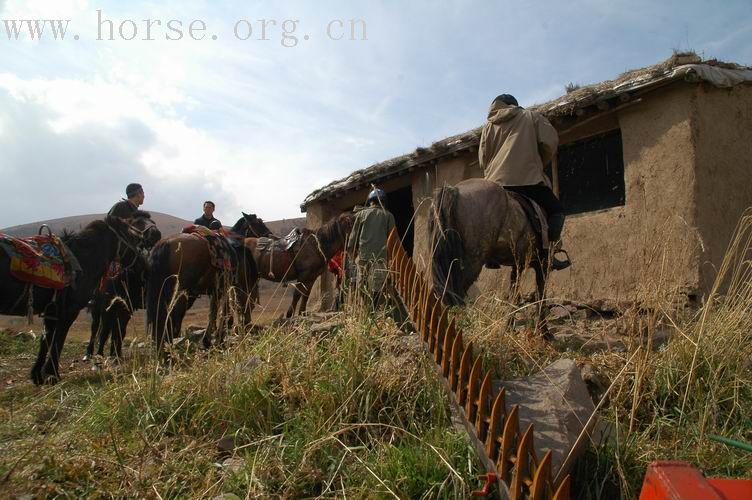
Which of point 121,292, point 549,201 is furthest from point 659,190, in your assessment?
point 121,292

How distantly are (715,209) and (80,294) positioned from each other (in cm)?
709

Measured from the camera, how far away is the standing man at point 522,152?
4.76 m

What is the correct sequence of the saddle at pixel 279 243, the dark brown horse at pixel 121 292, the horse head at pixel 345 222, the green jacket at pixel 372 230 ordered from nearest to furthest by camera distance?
1. the green jacket at pixel 372 230
2. the dark brown horse at pixel 121 292
3. the horse head at pixel 345 222
4. the saddle at pixel 279 243

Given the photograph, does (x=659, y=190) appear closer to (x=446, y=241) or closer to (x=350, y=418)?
(x=446, y=241)

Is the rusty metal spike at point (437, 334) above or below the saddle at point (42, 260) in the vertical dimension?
below

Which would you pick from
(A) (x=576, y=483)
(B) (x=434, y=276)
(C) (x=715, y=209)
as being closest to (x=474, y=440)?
(A) (x=576, y=483)

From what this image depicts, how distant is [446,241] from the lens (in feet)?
12.7

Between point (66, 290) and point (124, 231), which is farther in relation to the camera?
point (124, 231)

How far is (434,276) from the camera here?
3.79 meters

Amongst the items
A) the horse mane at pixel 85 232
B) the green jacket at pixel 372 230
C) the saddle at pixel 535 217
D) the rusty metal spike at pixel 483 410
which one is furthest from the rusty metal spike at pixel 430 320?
the horse mane at pixel 85 232

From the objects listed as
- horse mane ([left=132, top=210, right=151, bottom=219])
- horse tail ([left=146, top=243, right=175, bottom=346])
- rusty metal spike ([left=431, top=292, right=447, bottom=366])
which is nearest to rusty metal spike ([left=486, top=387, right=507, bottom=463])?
rusty metal spike ([left=431, top=292, right=447, bottom=366])

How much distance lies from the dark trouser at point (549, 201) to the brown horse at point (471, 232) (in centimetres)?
36

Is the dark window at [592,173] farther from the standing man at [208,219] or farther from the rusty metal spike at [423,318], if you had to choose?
the standing man at [208,219]

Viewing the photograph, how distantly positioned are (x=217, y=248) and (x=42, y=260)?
1.96 metres
